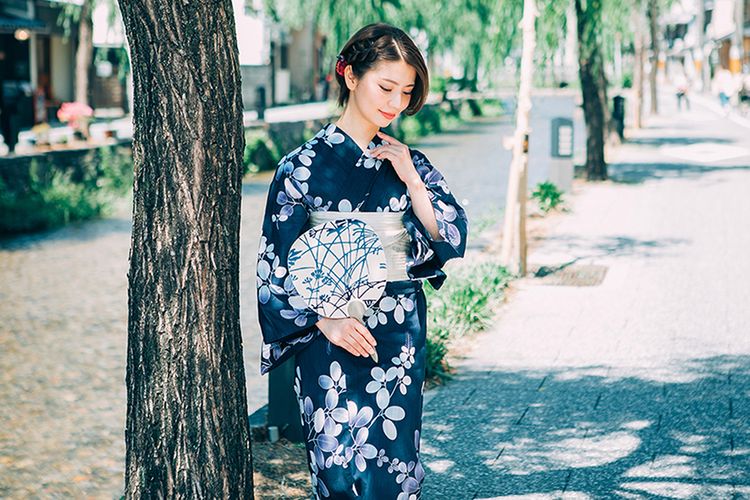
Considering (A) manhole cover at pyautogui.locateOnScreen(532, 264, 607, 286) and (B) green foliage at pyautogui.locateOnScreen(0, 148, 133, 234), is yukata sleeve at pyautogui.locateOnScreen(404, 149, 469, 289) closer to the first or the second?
(A) manhole cover at pyautogui.locateOnScreen(532, 264, 607, 286)

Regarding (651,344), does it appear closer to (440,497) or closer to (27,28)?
(440,497)

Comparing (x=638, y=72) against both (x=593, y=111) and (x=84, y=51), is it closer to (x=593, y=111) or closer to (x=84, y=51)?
(x=593, y=111)

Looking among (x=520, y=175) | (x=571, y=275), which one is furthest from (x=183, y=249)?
(x=571, y=275)

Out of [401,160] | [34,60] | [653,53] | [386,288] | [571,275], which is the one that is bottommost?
[571,275]

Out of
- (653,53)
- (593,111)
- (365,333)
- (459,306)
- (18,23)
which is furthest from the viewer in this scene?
(653,53)


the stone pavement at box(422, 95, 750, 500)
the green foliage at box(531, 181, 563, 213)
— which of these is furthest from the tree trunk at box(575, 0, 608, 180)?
the stone pavement at box(422, 95, 750, 500)

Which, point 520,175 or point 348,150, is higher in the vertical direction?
point 348,150

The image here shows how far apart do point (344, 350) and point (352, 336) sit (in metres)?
0.11

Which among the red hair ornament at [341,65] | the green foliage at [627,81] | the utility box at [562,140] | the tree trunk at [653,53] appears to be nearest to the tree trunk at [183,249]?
the red hair ornament at [341,65]

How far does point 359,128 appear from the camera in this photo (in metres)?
3.17

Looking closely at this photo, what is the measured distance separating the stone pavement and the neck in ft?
5.87

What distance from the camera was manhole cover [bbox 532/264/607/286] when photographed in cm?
902

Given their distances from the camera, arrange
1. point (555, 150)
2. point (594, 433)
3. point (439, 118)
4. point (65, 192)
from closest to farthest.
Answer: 1. point (594, 433)
2. point (65, 192)
3. point (555, 150)
4. point (439, 118)

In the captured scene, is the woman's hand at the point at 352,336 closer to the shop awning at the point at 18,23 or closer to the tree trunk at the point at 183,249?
the tree trunk at the point at 183,249
